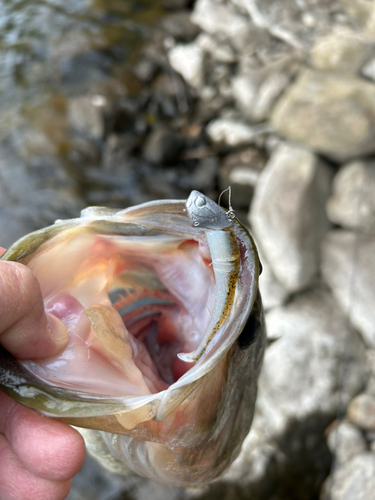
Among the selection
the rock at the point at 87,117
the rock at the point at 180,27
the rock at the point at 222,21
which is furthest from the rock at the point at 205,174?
the rock at the point at 180,27

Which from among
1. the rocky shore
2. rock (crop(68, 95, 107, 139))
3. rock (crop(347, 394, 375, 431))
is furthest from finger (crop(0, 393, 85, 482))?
rock (crop(68, 95, 107, 139))

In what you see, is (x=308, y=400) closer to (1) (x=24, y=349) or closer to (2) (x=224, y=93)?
(1) (x=24, y=349)

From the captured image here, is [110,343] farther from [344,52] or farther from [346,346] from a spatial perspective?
[344,52]

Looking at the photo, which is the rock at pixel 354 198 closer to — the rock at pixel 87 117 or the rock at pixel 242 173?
the rock at pixel 242 173

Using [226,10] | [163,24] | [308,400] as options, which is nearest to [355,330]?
[308,400]

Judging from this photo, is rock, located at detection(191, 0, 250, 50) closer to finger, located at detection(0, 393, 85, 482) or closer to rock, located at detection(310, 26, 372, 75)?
rock, located at detection(310, 26, 372, 75)

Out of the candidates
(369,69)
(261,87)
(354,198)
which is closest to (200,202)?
(354,198)
